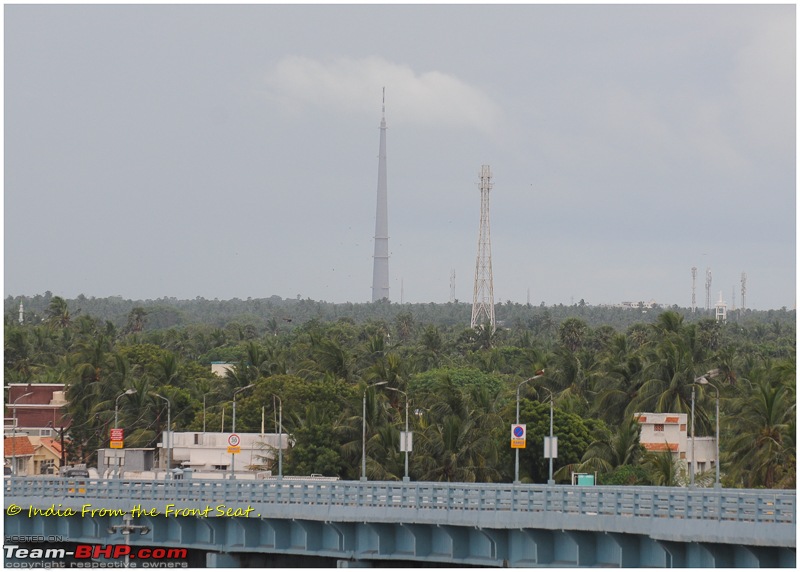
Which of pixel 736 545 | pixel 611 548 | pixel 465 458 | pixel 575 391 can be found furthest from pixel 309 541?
pixel 575 391

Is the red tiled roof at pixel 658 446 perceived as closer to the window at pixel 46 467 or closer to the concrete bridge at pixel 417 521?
the concrete bridge at pixel 417 521

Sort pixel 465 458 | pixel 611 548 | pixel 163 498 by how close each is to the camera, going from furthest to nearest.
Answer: pixel 465 458
pixel 163 498
pixel 611 548

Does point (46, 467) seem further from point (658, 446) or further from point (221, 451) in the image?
point (658, 446)

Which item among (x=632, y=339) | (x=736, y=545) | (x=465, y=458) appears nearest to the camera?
(x=736, y=545)

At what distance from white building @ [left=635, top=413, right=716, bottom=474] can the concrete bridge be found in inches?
1461

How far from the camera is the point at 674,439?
301 feet

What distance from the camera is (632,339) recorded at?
167875mm

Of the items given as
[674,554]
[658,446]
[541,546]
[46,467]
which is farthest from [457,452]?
[46,467]

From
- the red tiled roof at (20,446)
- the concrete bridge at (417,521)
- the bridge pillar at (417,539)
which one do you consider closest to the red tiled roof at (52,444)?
the red tiled roof at (20,446)

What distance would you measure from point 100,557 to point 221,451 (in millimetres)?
34075

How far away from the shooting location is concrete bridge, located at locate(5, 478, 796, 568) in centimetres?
4647

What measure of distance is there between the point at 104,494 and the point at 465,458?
2892cm

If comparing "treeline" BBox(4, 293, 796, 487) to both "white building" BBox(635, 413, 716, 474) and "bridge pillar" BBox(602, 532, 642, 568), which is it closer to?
"white building" BBox(635, 413, 716, 474)

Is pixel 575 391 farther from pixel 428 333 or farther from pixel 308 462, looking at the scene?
pixel 428 333
